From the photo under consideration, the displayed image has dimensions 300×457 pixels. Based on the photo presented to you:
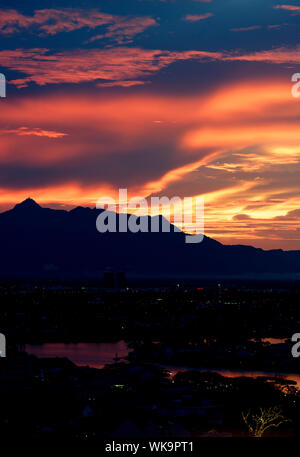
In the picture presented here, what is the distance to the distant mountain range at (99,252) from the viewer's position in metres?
164

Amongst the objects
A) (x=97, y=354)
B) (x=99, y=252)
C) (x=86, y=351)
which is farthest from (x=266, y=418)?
(x=99, y=252)

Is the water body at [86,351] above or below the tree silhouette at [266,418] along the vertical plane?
below

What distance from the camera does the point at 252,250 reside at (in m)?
187

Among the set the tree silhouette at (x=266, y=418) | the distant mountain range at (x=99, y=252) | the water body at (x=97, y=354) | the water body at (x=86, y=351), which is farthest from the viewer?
the distant mountain range at (x=99, y=252)

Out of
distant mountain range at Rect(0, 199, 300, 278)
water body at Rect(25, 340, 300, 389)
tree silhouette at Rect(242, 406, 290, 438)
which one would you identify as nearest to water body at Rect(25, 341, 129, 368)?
water body at Rect(25, 340, 300, 389)

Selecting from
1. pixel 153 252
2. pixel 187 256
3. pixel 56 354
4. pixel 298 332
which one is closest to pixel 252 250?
pixel 187 256

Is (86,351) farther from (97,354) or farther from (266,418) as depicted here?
(266,418)

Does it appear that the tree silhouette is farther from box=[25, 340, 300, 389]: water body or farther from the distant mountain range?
the distant mountain range

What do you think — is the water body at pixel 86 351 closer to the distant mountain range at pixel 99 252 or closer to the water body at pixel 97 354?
the water body at pixel 97 354

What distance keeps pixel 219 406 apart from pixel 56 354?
52.6 ft

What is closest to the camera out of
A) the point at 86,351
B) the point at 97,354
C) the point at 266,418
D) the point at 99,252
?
the point at 266,418

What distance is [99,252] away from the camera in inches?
6467

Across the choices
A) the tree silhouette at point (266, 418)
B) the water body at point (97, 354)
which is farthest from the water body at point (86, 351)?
the tree silhouette at point (266, 418)
